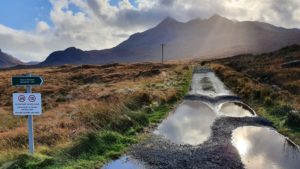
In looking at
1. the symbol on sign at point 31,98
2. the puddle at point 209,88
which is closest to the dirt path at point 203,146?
the symbol on sign at point 31,98

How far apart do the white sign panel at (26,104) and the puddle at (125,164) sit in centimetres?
260

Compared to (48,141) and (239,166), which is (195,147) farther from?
(48,141)

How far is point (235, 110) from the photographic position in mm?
23734

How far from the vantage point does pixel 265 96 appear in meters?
26.9

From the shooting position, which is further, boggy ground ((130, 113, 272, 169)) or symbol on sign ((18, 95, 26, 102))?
boggy ground ((130, 113, 272, 169))

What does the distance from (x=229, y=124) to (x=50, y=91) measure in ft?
113

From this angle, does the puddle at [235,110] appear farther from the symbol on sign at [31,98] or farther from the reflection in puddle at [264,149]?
the symbol on sign at [31,98]

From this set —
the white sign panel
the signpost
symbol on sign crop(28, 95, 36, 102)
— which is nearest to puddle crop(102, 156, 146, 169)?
the signpost

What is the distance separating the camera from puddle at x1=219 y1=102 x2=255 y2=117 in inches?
869

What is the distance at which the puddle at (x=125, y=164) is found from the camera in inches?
→ 447

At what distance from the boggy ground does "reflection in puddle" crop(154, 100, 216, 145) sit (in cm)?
58

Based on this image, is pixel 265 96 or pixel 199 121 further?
pixel 265 96

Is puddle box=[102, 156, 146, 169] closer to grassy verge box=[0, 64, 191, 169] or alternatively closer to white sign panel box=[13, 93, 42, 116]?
grassy verge box=[0, 64, 191, 169]

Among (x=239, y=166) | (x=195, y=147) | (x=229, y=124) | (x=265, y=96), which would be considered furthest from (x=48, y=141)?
(x=265, y=96)
